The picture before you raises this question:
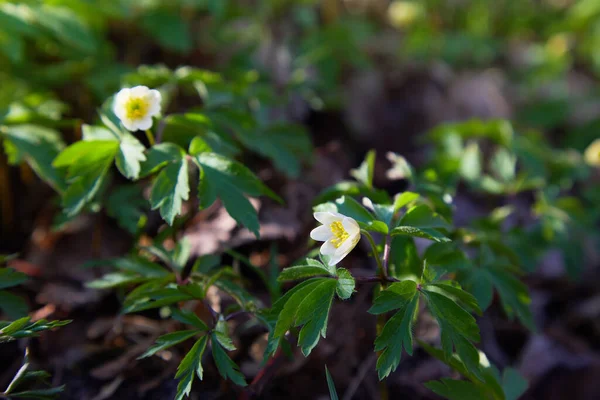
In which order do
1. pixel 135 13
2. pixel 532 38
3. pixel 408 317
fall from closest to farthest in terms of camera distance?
1. pixel 408 317
2. pixel 135 13
3. pixel 532 38

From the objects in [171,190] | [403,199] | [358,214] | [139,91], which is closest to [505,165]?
[403,199]

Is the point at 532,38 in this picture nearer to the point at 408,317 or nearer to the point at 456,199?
the point at 456,199

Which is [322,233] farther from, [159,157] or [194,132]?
[194,132]

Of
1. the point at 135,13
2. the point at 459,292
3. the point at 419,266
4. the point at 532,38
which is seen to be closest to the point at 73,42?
the point at 135,13

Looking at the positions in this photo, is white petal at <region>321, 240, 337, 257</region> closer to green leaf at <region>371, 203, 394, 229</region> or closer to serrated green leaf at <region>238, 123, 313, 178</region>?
green leaf at <region>371, 203, 394, 229</region>

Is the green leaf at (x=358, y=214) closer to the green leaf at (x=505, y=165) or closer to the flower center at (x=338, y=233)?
the flower center at (x=338, y=233)

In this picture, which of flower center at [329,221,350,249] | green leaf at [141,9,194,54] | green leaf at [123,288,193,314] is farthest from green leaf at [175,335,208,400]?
green leaf at [141,9,194,54]
